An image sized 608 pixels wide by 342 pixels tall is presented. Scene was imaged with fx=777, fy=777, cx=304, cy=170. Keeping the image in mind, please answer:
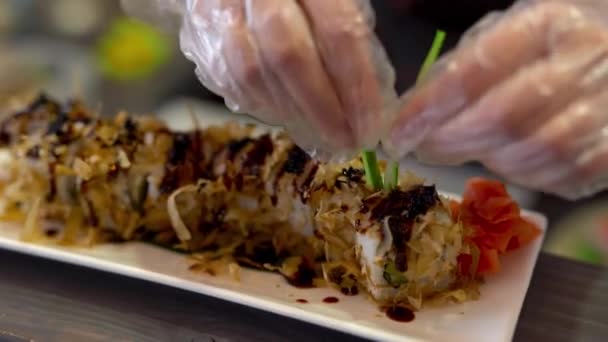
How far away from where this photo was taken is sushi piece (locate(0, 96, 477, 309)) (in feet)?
2.59

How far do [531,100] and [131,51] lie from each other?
146 centimetres

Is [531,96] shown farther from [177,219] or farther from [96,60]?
[96,60]

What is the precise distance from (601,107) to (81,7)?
1489 millimetres

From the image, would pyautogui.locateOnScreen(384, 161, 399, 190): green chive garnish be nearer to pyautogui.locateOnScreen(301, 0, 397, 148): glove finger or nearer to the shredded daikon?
pyautogui.locateOnScreen(301, 0, 397, 148): glove finger

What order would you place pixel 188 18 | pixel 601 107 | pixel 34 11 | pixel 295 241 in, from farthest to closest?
pixel 34 11 < pixel 295 241 < pixel 188 18 < pixel 601 107

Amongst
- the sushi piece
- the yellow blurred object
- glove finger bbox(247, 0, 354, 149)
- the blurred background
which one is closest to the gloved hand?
glove finger bbox(247, 0, 354, 149)

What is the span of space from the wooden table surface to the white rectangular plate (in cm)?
3

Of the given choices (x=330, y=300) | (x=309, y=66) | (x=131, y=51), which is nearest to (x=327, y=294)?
(x=330, y=300)

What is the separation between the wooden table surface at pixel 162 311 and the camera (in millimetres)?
797

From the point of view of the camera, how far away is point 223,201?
0.91 m

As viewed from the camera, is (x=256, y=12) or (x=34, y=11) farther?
(x=34, y=11)

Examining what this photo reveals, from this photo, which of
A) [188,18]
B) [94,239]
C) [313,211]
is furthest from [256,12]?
[94,239]

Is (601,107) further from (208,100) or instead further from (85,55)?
(85,55)

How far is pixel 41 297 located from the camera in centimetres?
86
